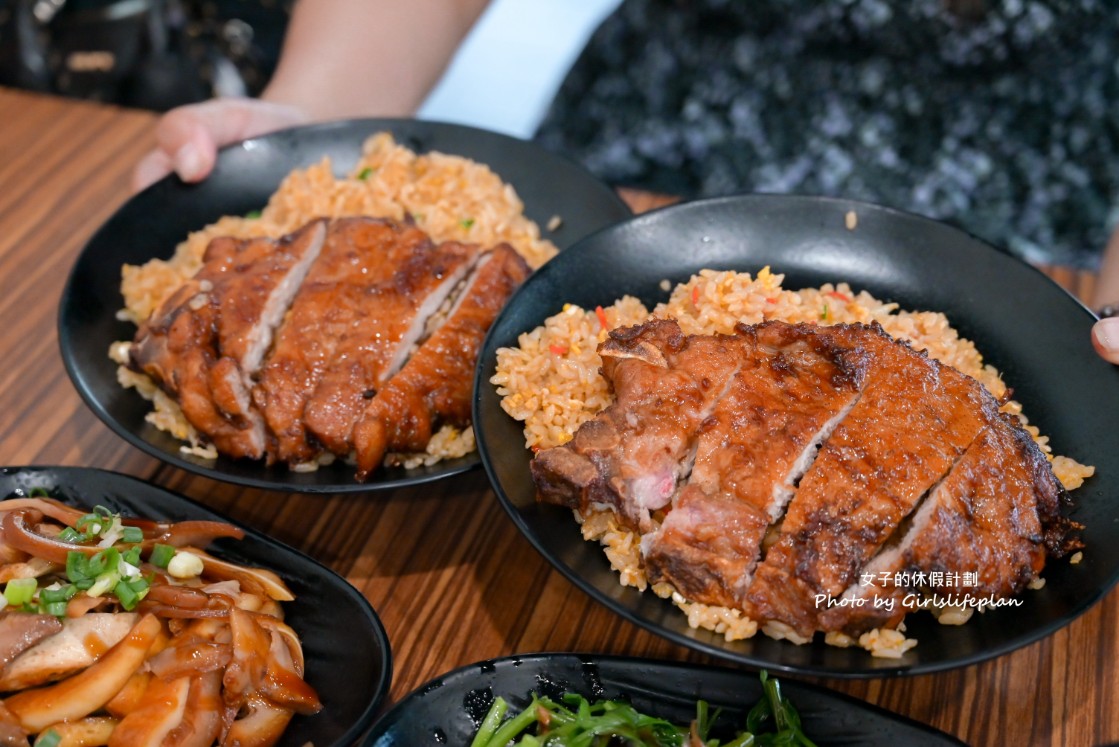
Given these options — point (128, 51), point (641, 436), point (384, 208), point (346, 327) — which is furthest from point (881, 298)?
point (128, 51)

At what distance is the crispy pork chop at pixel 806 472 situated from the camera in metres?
1.89

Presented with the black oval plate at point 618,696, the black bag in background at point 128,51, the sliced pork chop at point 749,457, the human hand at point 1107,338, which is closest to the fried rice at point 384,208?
the sliced pork chop at point 749,457

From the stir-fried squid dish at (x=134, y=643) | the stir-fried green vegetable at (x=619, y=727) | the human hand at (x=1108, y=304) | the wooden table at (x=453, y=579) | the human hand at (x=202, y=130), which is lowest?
the wooden table at (x=453, y=579)

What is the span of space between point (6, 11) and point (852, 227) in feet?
16.8

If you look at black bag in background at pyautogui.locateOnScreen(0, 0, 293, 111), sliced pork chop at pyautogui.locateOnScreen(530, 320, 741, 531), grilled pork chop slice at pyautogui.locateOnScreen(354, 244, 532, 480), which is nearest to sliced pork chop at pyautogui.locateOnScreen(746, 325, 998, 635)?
sliced pork chop at pyautogui.locateOnScreen(530, 320, 741, 531)

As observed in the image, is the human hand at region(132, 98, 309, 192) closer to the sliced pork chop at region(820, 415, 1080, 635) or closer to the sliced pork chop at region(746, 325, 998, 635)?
the sliced pork chop at region(746, 325, 998, 635)

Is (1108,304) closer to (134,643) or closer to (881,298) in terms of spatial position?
(881,298)

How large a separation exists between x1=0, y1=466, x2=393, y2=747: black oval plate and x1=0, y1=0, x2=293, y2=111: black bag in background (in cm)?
368

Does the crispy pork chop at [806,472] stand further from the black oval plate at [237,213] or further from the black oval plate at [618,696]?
the black oval plate at [237,213]

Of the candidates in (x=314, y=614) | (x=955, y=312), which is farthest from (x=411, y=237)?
(x=955, y=312)

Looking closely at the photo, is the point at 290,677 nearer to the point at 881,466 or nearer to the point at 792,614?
the point at 792,614

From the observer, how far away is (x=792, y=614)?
73.8 inches

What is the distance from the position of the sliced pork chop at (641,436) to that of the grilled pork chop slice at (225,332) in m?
0.93

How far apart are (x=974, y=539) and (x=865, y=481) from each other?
9.6 inches
